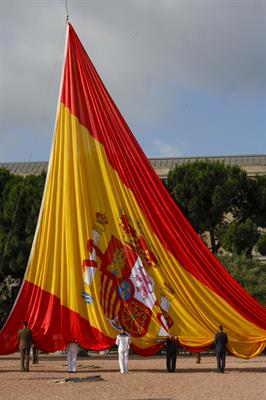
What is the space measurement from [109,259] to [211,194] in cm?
2470

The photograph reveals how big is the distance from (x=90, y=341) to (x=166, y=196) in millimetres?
4015

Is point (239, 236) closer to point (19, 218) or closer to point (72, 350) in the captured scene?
point (19, 218)

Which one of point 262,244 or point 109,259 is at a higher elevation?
point 262,244

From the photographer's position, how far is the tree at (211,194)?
4247cm

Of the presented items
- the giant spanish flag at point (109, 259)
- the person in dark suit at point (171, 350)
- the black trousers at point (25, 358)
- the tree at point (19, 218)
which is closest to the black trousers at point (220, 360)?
the giant spanish flag at point (109, 259)

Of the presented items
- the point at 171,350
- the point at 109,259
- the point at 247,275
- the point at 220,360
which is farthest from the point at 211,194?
the point at 109,259

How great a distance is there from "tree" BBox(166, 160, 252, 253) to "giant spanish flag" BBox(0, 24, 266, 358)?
23294 millimetres

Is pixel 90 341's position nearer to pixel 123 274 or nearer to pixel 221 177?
pixel 123 274

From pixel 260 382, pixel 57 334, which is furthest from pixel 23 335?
pixel 260 382

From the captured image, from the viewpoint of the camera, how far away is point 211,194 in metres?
42.9

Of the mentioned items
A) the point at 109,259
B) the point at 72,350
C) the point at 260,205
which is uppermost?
the point at 260,205

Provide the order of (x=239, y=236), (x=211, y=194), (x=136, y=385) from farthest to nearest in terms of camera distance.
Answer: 1. (x=211, y=194)
2. (x=239, y=236)
3. (x=136, y=385)

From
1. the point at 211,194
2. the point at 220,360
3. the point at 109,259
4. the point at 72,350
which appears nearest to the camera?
the point at 72,350

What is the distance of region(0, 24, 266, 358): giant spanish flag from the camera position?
18047mm
